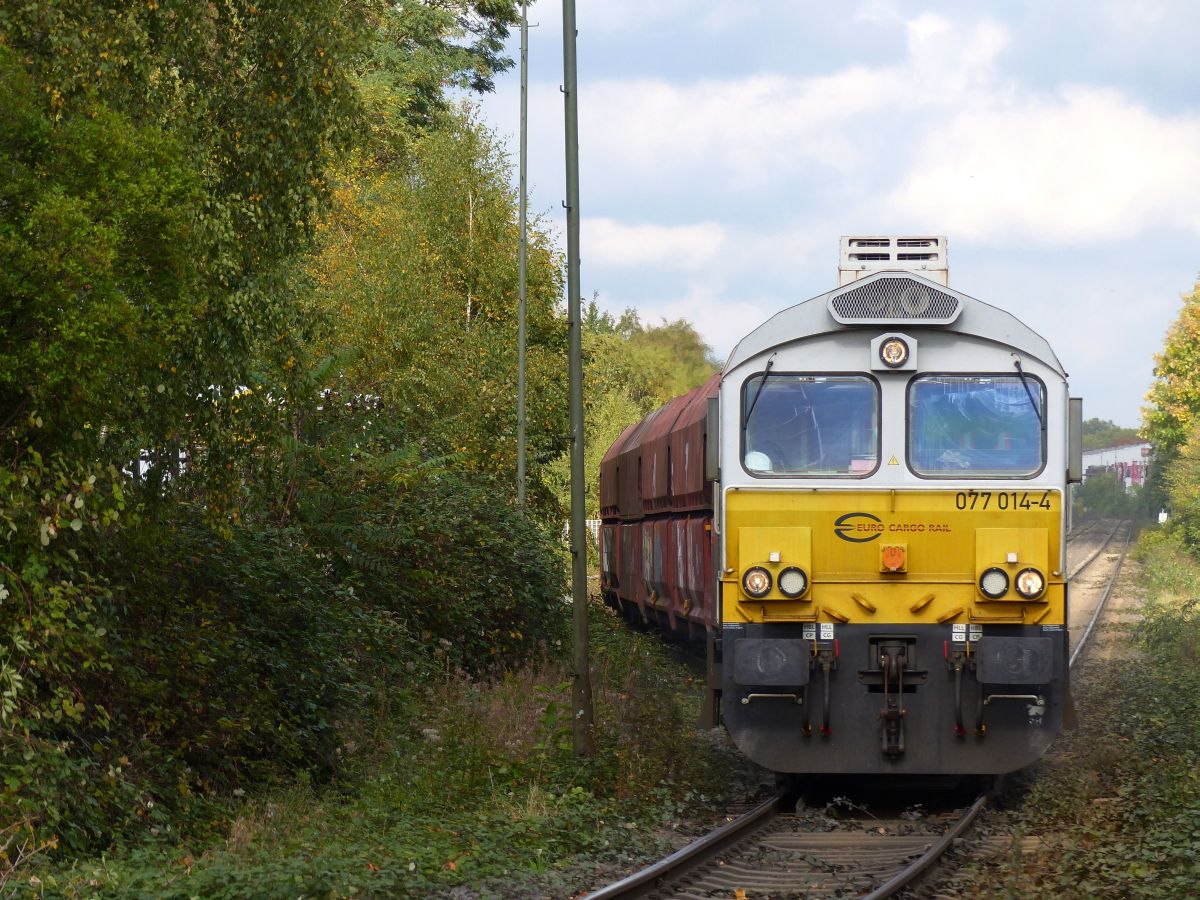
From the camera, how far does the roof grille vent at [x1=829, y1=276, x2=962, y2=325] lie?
442 inches

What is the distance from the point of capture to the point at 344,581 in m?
15.7

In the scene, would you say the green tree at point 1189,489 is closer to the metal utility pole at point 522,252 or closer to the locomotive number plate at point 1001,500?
the metal utility pole at point 522,252

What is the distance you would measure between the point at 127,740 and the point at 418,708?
4371mm

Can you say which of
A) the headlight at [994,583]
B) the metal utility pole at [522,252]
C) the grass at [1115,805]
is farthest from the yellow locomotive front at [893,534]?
the metal utility pole at [522,252]

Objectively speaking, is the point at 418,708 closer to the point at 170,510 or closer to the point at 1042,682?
the point at 170,510

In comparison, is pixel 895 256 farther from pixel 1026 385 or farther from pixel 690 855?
pixel 690 855

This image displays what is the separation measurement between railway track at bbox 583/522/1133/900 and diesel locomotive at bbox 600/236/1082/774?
17.6 inches

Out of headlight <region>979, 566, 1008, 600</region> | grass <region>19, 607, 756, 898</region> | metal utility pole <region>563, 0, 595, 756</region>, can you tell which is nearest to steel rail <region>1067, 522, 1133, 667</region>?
headlight <region>979, 566, 1008, 600</region>

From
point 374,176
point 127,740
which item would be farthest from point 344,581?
point 374,176

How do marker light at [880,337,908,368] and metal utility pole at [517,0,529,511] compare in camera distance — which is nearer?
marker light at [880,337,908,368]

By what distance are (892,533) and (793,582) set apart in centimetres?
83

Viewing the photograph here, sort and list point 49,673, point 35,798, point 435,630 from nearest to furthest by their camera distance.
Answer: point 35,798, point 49,673, point 435,630

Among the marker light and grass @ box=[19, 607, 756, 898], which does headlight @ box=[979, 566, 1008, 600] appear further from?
grass @ box=[19, 607, 756, 898]

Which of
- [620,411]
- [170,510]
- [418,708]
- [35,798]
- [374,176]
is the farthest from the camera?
[620,411]
